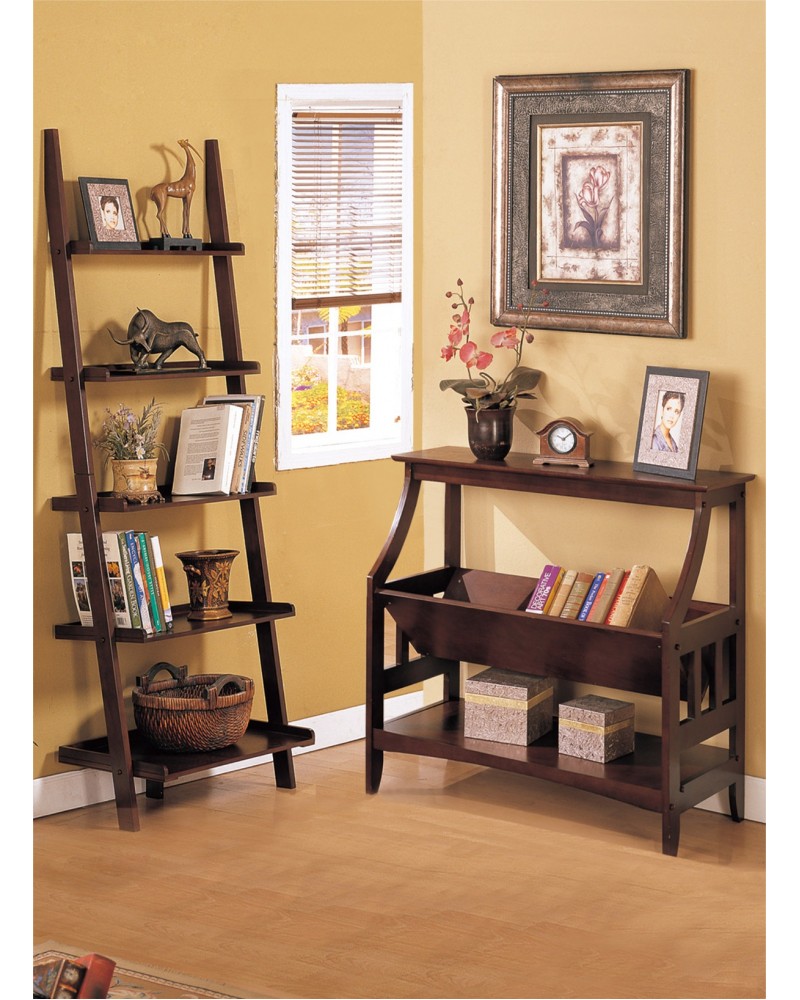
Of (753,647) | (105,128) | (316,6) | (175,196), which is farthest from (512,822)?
(316,6)

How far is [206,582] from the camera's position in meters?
4.27

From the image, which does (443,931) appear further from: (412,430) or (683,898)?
(412,430)

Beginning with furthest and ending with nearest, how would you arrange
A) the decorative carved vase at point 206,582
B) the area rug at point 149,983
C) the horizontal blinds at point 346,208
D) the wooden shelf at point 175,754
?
1. the horizontal blinds at point 346,208
2. the decorative carved vase at point 206,582
3. the wooden shelf at point 175,754
4. the area rug at point 149,983

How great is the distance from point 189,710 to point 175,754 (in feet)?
0.52

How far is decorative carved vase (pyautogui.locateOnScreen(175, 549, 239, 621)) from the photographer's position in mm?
4262

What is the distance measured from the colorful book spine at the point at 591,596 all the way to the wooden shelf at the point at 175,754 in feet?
3.28

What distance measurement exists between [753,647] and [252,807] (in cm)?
160

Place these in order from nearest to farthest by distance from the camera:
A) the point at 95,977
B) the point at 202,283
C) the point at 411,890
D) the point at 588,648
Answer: the point at 95,977, the point at 411,890, the point at 588,648, the point at 202,283

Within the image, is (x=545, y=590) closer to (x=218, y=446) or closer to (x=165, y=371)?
(x=218, y=446)

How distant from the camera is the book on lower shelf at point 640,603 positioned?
3930mm

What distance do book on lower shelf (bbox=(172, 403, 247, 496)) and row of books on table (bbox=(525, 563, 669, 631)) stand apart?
1031 millimetres

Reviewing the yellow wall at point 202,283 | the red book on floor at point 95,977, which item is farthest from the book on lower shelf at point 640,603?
the red book on floor at point 95,977

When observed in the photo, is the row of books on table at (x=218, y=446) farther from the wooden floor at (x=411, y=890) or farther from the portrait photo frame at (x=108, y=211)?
the wooden floor at (x=411, y=890)

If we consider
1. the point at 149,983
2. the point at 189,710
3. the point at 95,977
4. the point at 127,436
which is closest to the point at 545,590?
the point at 189,710
